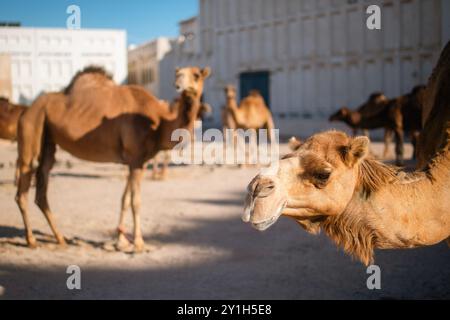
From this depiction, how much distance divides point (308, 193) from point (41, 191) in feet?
17.9

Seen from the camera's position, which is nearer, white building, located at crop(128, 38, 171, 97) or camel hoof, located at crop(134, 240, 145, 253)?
camel hoof, located at crop(134, 240, 145, 253)

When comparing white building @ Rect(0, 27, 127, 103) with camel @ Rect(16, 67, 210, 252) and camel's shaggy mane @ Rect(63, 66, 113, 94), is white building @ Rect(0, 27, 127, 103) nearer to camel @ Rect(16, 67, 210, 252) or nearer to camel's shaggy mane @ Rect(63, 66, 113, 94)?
camel's shaggy mane @ Rect(63, 66, 113, 94)

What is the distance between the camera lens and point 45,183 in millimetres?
7262

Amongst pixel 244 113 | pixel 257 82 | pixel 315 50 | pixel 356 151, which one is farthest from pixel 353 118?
pixel 356 151

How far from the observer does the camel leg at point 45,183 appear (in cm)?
698

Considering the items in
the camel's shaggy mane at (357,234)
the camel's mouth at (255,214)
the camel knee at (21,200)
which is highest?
the camel's mouth at (255,214)

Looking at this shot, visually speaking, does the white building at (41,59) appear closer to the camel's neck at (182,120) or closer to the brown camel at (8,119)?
the brown camel at (8,119)

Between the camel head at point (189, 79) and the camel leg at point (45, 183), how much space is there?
2129 millimetres

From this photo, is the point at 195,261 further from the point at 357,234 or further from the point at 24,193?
the point at 357,234

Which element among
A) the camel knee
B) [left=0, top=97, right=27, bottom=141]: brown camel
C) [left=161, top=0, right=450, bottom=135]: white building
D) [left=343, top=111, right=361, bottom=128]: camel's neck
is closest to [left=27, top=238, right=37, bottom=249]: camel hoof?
the camel knee

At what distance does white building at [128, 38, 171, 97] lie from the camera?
124 ft

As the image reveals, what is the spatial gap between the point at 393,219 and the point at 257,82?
2455cm

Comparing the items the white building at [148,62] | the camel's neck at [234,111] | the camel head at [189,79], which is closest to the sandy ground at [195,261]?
the camel head at [189,79]
